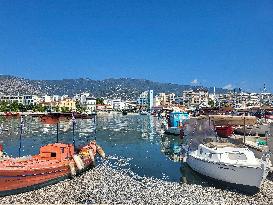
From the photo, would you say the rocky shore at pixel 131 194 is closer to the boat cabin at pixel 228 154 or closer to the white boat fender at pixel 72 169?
the white boat fender at pixel 72 169

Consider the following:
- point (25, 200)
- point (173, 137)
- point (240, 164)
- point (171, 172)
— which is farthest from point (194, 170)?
point (173, 137)

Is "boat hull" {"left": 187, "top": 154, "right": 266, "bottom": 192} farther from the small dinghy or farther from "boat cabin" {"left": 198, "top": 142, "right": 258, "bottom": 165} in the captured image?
"boat cabin" {"left": 198, "top": 142, "right": 258, "bottom": 165}

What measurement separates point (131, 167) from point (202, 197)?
46.7 ft

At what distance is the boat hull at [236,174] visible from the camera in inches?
1027

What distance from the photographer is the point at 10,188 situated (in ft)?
86.6

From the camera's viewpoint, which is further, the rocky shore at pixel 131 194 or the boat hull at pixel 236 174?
the boat hull at pixel 236 174

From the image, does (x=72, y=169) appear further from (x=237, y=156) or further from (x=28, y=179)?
(x=237, y=156)

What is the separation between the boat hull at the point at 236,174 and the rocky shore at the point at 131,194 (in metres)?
0.74

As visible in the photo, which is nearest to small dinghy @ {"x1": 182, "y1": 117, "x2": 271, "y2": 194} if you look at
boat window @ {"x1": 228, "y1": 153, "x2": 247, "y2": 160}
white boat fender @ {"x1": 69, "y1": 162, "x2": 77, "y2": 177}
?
boat window @ {"x1": 228, "y1": 153, "x2": 247, "y2": 160}

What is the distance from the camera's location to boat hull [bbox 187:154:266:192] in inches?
1027

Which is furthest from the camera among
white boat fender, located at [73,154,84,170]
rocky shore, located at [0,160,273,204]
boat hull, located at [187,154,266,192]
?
white boat fender, located at [73,154,84,170]

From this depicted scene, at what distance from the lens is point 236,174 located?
2712cm

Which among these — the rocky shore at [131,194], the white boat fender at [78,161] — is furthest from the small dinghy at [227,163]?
the white boat fender at [78,161]

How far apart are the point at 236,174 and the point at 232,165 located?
0.68 metres
